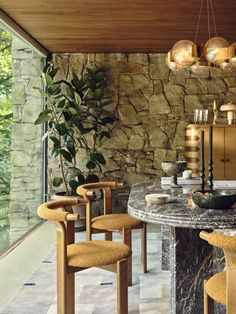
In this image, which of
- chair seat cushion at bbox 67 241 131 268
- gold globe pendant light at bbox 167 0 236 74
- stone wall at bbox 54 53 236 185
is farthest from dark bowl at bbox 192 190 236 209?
stone wall at bbox 54 53 236 185

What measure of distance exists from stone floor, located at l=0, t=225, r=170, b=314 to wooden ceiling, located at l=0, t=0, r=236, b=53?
239 centimetres

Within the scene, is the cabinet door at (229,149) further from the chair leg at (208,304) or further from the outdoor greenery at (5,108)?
the chair leg at (208,304)

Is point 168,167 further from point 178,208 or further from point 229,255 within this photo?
point 229,255

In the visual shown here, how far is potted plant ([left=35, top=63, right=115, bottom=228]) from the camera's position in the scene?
475cm

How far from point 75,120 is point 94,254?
2849 millimetres

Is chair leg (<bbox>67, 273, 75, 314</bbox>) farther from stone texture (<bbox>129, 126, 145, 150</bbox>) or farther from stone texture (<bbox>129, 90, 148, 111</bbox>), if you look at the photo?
stone texture (<bbox>129, 90, 148, 111</bbox>)

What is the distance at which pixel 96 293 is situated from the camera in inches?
116

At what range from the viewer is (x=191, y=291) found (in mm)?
2301

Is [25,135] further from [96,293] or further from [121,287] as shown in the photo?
[121,287]

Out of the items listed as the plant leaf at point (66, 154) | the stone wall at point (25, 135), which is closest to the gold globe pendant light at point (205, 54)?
the plant leaf at point (66, 154)

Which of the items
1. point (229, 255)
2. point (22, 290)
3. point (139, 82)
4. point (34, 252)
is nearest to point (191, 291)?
point (229, 255)

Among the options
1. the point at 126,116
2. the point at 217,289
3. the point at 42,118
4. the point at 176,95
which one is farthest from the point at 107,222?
the point at 176,95

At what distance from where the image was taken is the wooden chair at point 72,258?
2117 mm

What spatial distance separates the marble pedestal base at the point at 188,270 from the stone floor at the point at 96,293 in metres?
0.36
